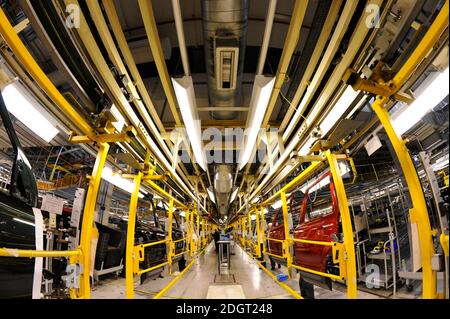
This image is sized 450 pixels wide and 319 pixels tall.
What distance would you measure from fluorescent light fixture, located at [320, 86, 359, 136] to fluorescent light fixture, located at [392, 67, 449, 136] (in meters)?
0.43

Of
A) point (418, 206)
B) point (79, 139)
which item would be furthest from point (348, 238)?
point (79, 139)

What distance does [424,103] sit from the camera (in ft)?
4.73

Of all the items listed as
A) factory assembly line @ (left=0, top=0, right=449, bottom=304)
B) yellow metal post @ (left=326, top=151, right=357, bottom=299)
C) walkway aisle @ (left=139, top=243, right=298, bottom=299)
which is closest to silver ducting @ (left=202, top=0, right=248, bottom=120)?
factory assembly line @ (left=0, top=0, right=449, bottom=304)

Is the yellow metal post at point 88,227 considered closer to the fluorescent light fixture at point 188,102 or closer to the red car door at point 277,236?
the fluorescent light fixture at point 188,102

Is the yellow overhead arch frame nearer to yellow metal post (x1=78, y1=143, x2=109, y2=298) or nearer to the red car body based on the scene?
the red car body

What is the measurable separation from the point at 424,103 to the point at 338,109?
81 cm

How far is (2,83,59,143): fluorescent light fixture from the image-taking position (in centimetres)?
173

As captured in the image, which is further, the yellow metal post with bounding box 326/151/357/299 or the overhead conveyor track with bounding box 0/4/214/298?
the yellow metal post with bounding box 326/151/357/299

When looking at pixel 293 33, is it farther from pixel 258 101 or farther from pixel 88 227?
pixel 88 227

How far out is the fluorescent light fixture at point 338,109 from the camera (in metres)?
1.99

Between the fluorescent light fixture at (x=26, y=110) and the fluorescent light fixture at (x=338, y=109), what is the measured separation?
270cm

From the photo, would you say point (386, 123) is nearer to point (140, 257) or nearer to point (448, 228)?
point (448, 228)

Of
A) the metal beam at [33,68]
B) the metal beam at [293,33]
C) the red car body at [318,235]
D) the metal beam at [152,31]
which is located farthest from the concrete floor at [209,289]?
the metal beam at [293,33]
